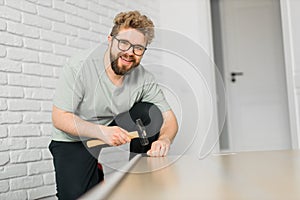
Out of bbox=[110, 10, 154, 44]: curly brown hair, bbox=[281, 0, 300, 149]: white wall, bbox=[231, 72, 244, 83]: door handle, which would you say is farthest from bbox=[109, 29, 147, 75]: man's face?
bbox=[231, 72, 244, 83]: door handle

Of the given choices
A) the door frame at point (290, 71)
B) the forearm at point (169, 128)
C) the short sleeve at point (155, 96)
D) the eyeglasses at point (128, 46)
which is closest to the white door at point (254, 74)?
the door frame at point (290, 71)

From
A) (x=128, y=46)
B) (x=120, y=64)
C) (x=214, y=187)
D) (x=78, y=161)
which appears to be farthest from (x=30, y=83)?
(x=214, y=187)

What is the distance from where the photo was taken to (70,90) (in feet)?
4.66

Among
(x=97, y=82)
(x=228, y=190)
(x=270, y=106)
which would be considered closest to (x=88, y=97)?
(x=97, y=82)

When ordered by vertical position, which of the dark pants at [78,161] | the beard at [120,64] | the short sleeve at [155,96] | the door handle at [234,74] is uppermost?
the door handle at [234,74]

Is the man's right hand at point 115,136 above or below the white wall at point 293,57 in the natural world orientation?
below

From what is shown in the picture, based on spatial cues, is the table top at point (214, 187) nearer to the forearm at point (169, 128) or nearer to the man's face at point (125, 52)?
the man's face at point (125, 52)

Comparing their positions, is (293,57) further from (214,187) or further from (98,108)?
(214,187)

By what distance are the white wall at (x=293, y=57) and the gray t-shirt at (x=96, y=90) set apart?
68.8 inches

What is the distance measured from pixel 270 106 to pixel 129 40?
10.5 feet

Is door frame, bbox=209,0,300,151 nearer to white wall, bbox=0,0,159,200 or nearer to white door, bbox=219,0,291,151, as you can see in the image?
white door, bbox=219,0,291,151

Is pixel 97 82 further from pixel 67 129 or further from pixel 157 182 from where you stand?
pixel 157 182

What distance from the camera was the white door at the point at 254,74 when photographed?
12.8 feet

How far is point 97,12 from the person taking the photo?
268 centimetres
